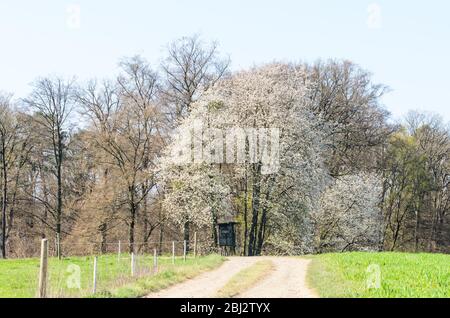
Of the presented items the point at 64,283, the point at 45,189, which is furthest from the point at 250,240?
the point at 64,283

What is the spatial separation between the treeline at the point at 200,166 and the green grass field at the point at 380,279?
53.9ft

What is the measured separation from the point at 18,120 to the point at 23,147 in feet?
7.59

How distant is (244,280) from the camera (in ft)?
57.6

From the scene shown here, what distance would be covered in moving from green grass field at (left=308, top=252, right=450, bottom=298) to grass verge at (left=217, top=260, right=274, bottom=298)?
167 cm

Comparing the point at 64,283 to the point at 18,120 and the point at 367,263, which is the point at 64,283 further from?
the point at 18,120

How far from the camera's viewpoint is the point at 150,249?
47.9 m

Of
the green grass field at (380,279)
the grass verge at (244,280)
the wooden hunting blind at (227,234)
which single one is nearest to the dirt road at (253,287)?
the grass verge at (244,280)

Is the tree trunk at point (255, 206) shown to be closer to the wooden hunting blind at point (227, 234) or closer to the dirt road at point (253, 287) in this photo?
the wooden hunting blind at point (227, 234)

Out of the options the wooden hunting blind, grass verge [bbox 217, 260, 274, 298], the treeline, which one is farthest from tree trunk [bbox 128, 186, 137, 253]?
grass verge [bbox 217, 260, 274, 298]

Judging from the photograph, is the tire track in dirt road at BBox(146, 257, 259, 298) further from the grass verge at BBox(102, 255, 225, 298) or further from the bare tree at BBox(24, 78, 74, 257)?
the bare tree at BBox(24, 78, 74, 257)

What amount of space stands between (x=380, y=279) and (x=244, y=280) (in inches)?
158

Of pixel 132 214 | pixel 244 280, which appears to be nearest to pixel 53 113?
pixel 132 214

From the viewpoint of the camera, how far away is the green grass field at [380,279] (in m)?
14.3

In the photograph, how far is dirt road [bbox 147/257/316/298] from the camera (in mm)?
14453
